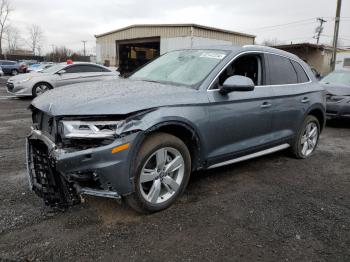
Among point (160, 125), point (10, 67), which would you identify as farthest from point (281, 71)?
point (10, 67)

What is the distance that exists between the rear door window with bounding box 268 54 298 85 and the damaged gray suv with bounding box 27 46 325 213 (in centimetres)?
2

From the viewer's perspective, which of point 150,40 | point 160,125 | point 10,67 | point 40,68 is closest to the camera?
point 160,125

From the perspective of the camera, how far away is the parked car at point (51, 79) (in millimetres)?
11664

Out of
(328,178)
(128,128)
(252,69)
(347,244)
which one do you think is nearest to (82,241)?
(128,128)

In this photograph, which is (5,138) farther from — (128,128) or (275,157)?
(275,157)

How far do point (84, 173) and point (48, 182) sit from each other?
49 cm

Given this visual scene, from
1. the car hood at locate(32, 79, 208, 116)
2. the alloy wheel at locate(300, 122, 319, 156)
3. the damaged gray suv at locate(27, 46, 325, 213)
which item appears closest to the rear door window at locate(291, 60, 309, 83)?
the damaged gray suv at locate(27, 46, 325, 213)

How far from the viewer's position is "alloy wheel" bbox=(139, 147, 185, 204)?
10.1 feet

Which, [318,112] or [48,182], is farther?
[318,112]

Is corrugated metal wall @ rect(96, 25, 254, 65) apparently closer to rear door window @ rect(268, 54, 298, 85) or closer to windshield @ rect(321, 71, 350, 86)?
windshield @ rect(321, 71, 350, 86)

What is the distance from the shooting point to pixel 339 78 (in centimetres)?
927

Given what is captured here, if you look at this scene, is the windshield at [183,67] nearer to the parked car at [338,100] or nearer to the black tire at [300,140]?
the black tire at [300,140]

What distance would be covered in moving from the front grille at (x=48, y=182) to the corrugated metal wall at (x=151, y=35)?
2123 cm

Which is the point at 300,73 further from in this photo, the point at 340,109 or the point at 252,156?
the point at 340,109
